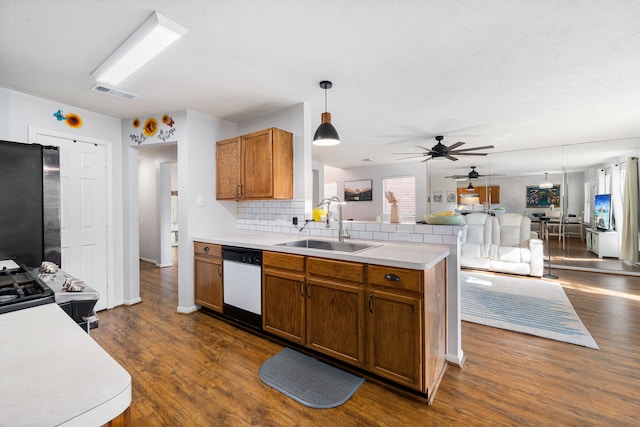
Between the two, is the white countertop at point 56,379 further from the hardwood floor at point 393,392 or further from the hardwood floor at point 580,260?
the hardwood floor at point 580,260

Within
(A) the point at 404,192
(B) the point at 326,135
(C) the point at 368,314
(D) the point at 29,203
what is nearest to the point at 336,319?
(C) the point at 368,314

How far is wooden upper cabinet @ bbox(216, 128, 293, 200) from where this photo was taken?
2.98m

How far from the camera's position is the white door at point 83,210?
120 inches

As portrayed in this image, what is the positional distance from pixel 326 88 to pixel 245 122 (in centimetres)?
140

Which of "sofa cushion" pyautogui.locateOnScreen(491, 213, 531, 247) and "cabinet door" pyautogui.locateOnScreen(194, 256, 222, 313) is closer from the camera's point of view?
"cabinet door" pyautogui.locateOnScreen(194, 256, 222, 313)

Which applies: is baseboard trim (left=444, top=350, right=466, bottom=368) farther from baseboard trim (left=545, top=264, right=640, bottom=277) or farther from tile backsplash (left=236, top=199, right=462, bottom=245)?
baseboard trim (left=545, top=264, right=640, bottom=277)

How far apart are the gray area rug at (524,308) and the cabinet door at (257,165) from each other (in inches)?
104

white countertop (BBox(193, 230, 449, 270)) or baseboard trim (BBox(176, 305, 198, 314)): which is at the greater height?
white countertop (BBox(193, 230, 449, 270))

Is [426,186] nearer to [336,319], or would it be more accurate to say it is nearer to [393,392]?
[336,319]

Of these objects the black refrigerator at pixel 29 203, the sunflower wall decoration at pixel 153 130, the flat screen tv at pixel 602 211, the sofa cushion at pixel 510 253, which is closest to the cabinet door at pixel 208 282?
the black refrigerator at pixel 29 203

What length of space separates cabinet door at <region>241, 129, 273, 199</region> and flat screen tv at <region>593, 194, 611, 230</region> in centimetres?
635

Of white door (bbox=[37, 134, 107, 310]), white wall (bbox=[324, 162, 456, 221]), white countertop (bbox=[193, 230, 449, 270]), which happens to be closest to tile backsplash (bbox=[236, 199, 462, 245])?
white countertop (bbox=[193, 230, 449, 270])

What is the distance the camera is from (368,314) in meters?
1.94

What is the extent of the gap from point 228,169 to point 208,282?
135 centimetres
